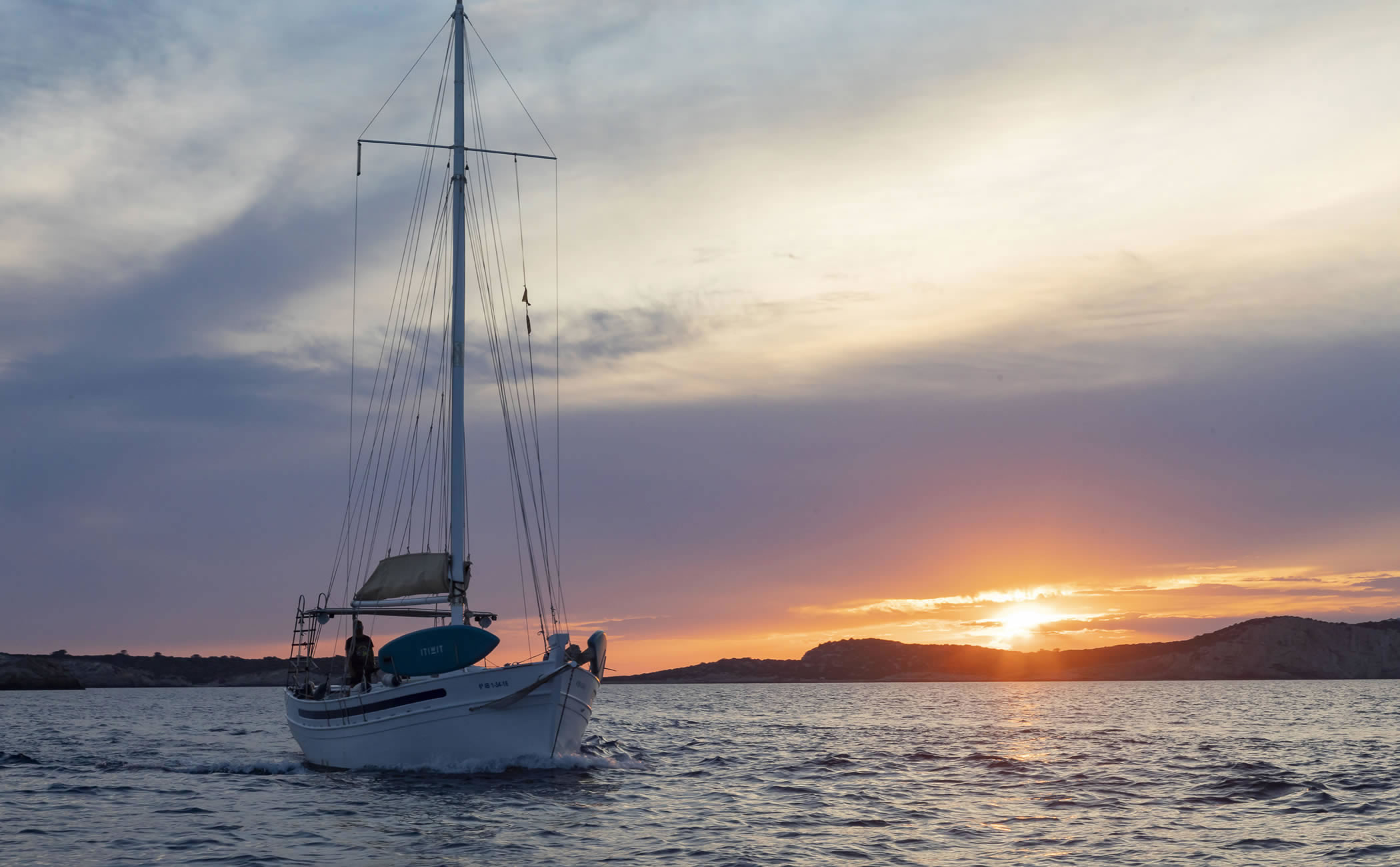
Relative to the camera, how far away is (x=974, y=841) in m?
21.7

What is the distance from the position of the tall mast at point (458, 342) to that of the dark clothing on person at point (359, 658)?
9.29ft

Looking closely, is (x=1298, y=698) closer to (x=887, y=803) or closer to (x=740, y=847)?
(x=887, y=803)

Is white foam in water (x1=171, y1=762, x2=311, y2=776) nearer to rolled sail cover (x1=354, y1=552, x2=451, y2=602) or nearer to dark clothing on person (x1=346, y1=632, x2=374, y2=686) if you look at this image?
dark clothing on person (x1=346, y1=632, x2=374, y2=686)

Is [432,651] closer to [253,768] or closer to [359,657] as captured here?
[359,657]

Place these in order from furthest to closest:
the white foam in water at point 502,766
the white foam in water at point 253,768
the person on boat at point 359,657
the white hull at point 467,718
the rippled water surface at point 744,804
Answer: the white foam in water at point 253,768 → the person on boat at point 359,657 → the white foam in water at point 502,766 → the white hull at point 467,718 → the rippled water surface at point 744,804

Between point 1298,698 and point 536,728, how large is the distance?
370 feet

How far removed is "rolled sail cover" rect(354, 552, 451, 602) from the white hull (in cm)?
336

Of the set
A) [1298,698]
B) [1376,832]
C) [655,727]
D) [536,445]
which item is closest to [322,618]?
[536,445]

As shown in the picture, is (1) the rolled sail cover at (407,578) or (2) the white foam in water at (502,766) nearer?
(2) the white foam in water at (502,766)

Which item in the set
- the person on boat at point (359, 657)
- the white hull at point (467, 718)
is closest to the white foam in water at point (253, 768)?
the person on boat at point (359, 657)

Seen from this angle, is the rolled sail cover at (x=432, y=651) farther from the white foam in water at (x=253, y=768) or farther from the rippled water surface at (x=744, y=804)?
the white foam in water at (x=253, y=768)

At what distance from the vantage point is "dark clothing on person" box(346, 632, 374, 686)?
32.2m

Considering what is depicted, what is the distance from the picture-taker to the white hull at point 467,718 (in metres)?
28.5

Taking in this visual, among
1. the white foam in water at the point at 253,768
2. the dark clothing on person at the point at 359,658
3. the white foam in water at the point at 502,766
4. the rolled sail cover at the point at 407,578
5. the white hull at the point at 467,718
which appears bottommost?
the white foam in water at the point at 253,768
